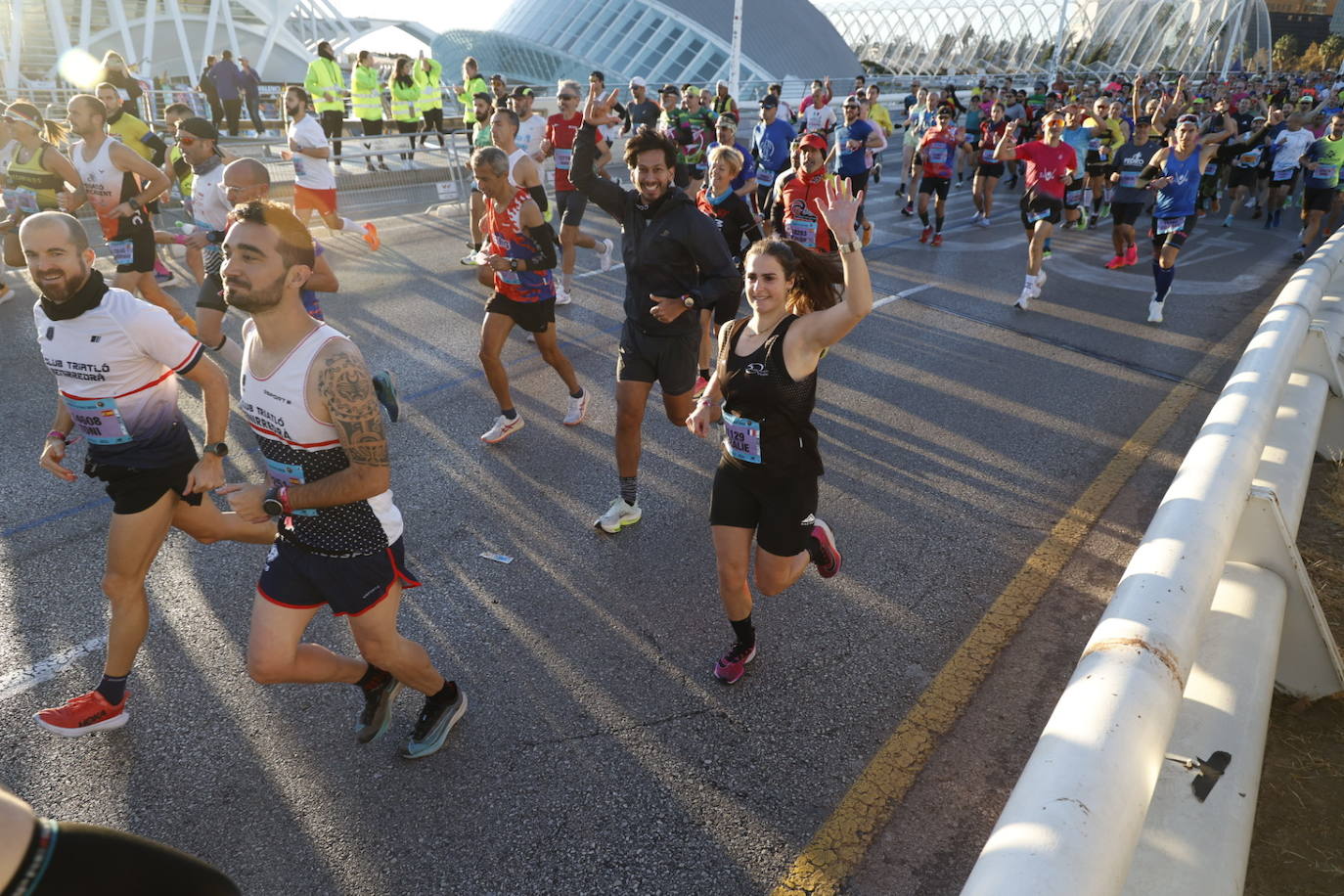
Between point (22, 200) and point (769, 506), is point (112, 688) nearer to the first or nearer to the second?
point (769, 506)

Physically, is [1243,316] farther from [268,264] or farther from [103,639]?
[103,639]

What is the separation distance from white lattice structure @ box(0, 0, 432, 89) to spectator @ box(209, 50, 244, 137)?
19.7 meters

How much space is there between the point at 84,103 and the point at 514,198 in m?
3.45

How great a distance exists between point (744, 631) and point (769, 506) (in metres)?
0.62

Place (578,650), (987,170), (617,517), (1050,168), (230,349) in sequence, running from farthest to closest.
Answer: (987,170), (1050,168), (230,349), (617,517), (578,650)

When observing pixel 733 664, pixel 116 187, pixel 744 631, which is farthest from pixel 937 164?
pixel 733 664

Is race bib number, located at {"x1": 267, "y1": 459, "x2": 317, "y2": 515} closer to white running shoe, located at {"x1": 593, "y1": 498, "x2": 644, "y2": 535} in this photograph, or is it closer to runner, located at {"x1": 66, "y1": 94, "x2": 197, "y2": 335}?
white running shoe, located at {"x1": 593, "y1": 498, "x2": 644, "y2": 535}

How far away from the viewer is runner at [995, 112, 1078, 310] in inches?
371

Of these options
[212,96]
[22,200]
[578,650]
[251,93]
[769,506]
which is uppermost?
[251,93]

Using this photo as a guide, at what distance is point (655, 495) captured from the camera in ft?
17.3

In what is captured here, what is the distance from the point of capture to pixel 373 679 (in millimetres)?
3271

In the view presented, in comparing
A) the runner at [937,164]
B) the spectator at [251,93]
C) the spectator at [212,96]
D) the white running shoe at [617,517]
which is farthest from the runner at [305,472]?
the spectator at [212,96]

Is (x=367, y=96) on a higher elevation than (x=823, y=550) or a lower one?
higher

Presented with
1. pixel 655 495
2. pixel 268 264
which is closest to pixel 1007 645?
pixel 655 495
